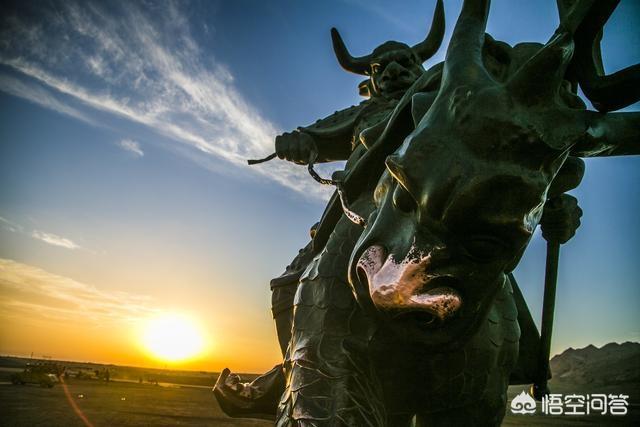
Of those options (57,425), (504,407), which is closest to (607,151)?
(504,407)

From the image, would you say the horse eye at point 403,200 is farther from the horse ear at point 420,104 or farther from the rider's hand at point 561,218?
the rider's hand at point 561,218

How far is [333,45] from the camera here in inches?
92.8

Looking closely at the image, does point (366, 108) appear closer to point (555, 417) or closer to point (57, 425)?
point (57, 425)

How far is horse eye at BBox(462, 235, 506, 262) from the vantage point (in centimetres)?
87

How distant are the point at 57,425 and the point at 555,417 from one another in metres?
13.8

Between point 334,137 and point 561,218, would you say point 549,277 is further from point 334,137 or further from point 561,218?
point 334,137

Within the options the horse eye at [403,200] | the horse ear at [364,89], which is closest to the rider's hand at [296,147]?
the horse ear at [364,89]

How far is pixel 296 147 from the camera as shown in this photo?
2195 mm

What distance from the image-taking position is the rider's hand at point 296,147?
2.18 meters

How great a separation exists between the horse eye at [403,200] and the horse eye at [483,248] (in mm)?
168

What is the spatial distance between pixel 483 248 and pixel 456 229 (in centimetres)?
7

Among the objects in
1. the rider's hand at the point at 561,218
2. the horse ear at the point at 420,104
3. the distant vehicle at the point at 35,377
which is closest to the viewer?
the horse ear at the point at 420,104

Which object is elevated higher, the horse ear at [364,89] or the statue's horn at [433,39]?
the statue's horn at [433,39]

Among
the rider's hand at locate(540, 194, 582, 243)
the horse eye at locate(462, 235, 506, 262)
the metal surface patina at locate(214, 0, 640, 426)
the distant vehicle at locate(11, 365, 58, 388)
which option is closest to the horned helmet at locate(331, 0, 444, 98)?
the metal surface patina at locate(214, 0, 640, 426)
